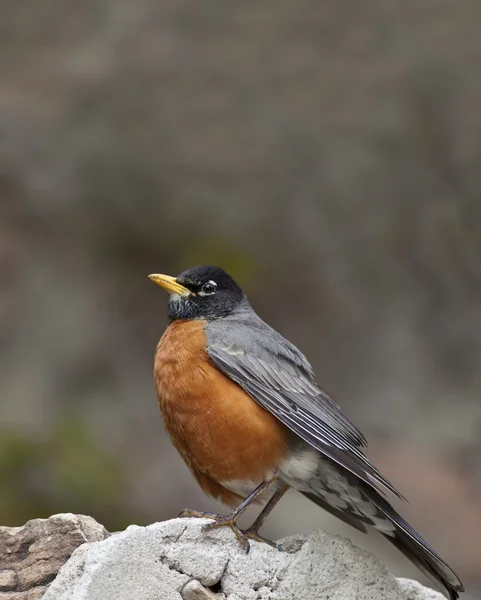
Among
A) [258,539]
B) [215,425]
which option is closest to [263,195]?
[215,425]

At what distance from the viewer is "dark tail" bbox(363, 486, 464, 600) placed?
11.9ft

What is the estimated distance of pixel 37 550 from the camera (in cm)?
337

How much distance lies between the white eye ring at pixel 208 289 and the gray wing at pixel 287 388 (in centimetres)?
21

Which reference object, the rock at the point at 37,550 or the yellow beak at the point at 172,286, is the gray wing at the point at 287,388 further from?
the rock at the point at 37,550

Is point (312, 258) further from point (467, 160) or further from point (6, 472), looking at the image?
point (6, 472)

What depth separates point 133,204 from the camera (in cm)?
859

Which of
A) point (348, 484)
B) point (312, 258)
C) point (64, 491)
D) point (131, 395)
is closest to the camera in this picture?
point (348, 484)

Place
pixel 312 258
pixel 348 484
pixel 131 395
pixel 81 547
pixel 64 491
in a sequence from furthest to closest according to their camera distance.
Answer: pixel 312 258
pixel 131 395
pixel 64 491
pixel 348 484
pixel 81 547

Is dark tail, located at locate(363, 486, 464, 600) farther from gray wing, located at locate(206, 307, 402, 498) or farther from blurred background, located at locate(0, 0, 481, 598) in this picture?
blurred background, located at locate(0, 0, 481, 598)

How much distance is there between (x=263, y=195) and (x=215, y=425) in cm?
518

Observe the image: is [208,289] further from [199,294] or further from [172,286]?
[172,286]

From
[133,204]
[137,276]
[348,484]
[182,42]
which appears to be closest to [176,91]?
[182,42]

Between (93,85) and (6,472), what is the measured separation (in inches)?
153

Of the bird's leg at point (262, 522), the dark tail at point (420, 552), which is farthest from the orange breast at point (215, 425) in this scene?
the dark tail at point (420, 552)
